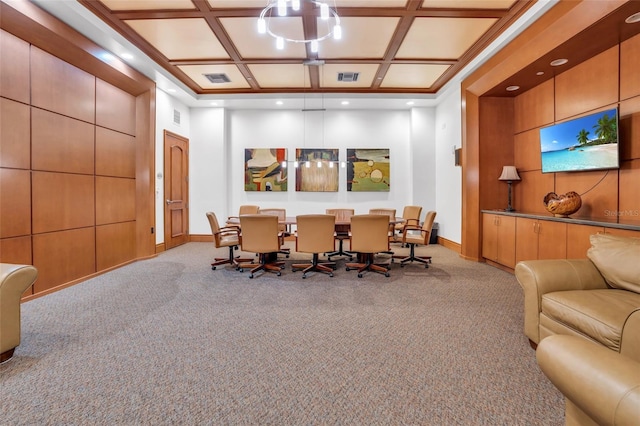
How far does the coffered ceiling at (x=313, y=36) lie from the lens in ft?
12.9

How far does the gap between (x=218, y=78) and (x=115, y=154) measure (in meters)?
2.62

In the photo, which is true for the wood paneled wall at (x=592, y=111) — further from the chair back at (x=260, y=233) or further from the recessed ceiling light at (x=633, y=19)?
the chair back at (x=260, y=233)

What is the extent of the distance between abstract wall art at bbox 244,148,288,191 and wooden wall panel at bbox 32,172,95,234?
12.2ft

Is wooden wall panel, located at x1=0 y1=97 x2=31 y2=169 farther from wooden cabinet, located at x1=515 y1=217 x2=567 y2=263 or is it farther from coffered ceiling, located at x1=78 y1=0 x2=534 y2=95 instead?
wooden cabinet, located at x1=515 y1=217 x2=567 y2=263

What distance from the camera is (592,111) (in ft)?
12.5

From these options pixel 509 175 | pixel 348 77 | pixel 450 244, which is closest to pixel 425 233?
pixel 509 175

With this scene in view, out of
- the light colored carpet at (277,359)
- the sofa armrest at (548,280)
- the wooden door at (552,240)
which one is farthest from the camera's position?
the wooden door at (552,240)

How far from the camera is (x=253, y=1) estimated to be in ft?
12.5

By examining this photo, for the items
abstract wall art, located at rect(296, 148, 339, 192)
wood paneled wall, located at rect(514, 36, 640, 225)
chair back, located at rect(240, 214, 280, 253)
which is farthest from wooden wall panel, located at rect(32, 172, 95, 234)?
wood paneled wall, located at rect(514, 36, 640, 225)

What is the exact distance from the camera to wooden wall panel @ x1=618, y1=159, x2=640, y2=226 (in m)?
3.37

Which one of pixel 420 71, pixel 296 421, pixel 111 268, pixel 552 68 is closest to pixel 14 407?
pixel 296 421

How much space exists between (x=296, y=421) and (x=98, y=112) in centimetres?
532

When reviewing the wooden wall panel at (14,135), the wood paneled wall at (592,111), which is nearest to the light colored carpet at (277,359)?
the wood paneled wall at (592,111)

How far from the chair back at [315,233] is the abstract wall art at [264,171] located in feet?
12.3
